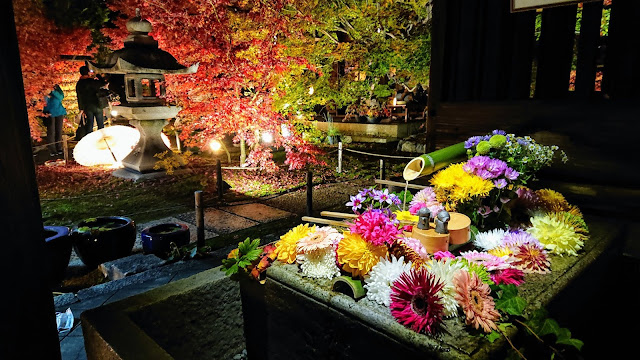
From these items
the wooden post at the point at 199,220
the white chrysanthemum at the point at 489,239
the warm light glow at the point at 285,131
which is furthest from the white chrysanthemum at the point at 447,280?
the warm light glow at the point at 285,131

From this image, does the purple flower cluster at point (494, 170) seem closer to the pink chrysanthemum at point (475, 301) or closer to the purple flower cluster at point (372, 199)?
the purple flower cluster at point (372, 199)

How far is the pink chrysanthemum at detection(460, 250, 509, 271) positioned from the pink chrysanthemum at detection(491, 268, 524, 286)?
0.05 meters

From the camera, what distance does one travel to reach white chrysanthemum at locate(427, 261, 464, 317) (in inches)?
80.8

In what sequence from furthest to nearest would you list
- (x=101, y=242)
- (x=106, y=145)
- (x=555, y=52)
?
(x=106, y=145), (x=101, y=242), (x=555, y=52)

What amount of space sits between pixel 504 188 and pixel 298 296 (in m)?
1.90

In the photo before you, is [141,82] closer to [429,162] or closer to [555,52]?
[429,162]

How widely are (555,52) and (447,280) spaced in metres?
3.00

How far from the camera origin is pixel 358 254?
7.99 feet

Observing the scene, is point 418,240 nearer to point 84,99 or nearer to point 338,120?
point 84,99

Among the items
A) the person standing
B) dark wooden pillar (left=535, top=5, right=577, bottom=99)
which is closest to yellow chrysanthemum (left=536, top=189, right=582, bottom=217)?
dark wooden pillar (left=535, top=5, right=577, bottom=99)

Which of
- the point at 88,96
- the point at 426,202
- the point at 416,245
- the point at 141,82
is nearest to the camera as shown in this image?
the point at 416,245

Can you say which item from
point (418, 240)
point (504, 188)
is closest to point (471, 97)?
point (504, 188)

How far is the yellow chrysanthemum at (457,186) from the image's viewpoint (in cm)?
300

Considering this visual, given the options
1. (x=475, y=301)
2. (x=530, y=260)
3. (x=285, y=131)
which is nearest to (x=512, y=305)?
(x=475, y=301)
